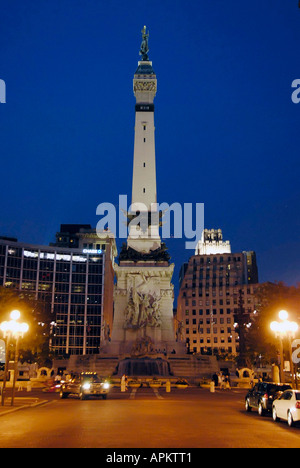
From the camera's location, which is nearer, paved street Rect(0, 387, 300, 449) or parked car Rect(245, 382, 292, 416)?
paved street Rect(0, 387, 300, 449)

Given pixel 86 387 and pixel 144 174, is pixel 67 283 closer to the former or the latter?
pixel 144 174

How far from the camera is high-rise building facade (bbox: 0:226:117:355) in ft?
378

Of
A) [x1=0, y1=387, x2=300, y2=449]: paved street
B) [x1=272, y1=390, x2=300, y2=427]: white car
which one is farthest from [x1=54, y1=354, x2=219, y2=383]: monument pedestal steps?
[x1=272, y1=390, x2=300, y2=427]: white car

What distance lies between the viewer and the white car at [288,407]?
16.5 m

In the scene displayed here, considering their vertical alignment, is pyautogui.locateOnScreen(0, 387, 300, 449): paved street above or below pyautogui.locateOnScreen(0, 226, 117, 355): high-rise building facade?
below

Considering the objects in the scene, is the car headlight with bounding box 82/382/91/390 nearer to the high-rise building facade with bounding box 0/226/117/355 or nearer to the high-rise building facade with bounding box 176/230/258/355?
the high-rise building facade with bounding box 0/226/117/355

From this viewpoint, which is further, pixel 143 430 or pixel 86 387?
pixel 86 387

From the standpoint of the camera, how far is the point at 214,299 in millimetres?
128000

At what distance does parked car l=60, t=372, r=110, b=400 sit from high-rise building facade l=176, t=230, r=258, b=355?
92.3 m

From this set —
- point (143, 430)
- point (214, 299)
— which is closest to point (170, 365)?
point (143, 430)

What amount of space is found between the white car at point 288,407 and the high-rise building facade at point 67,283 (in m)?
97.3

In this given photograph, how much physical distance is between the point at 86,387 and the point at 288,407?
15724 millimetres

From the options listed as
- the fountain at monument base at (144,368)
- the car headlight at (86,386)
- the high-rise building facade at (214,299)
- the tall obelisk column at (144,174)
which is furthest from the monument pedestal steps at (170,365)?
the high-rise building facade at (214,299)
